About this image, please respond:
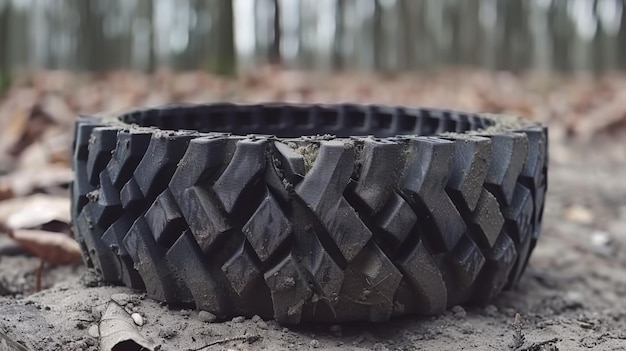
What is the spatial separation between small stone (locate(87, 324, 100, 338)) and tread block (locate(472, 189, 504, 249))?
27.4 inches

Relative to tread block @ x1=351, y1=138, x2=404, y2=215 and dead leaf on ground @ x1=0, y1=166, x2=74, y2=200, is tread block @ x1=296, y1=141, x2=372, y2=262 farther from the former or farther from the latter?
dead leaf on ground @ x1=0, y1=166, x2=74, y2=200

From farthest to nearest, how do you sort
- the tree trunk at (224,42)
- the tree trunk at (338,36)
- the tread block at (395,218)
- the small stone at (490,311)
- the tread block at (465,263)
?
the tree trunk at (338,36) < the tree trunk at (224,42) < the small stone at (490,311) < the tread block at (465,263) < the tread block at (395,218)

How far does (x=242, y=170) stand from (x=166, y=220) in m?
0.18

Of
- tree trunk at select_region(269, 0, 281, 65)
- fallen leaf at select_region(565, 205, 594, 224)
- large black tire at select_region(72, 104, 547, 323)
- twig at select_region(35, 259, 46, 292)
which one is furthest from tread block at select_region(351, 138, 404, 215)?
tree trunk at select_region(269, 0, 281, 65)

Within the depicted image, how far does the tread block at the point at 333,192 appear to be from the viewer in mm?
1127

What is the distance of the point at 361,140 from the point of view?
3.84 ft

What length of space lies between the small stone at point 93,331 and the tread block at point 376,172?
0.48m

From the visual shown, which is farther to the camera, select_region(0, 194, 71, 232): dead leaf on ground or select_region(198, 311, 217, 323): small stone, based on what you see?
select_region(0, 194, 71, 232): dead leaf on ground

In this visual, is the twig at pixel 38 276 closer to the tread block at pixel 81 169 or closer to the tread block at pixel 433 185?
the tread block at pixel 81 169

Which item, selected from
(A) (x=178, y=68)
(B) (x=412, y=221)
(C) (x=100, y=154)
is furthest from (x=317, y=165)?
(A) (x=178, y=68)

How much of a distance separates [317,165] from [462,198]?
0.30 metres

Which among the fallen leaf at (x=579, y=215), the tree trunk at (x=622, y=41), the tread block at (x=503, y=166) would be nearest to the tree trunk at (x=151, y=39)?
the tree trunk at (x=622, y=41)

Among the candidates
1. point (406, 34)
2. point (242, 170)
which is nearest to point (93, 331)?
point (242, 170)

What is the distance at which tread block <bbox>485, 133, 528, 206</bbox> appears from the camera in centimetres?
133
